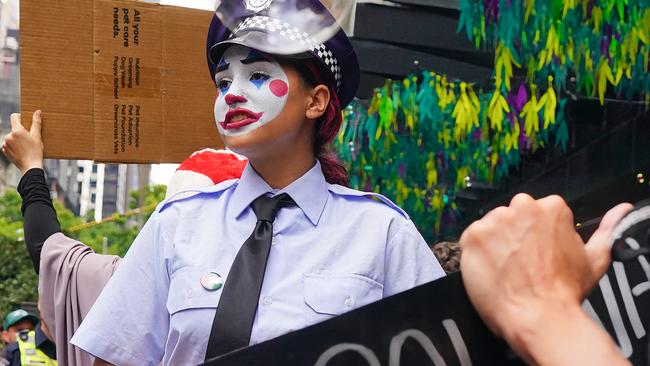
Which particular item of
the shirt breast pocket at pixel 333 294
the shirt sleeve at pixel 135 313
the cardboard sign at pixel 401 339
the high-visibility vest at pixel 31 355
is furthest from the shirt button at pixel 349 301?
the high-visibility vest at pixel 31 355

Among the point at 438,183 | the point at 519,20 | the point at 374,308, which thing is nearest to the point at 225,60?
the point at 374,308

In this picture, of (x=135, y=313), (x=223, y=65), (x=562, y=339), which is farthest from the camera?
(x=223, y=65)

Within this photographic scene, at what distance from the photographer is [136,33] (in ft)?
12.2

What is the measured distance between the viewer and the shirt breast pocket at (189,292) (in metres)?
2.15

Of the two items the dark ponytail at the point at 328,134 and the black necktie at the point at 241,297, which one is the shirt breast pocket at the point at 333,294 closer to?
the black necktie at the point at 241,297

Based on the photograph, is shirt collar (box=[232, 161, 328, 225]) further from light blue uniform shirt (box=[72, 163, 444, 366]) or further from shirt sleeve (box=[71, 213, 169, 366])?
shirt sleeve (box=[71, 213, 169, 366])

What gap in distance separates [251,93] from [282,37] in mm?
130

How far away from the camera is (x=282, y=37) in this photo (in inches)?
92.2

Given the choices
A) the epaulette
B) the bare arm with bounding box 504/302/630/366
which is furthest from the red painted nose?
the bare arm with bounding box 504/302/630/366

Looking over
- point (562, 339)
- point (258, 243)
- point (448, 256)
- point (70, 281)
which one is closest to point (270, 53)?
point (258, 243)

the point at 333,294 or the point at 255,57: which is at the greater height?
the point at 255,57

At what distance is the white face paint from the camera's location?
2.35 metres

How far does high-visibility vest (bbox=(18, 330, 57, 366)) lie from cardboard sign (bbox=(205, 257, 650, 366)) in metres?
6.36

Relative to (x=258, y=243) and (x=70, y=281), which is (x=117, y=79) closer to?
(x=70, y=281)
